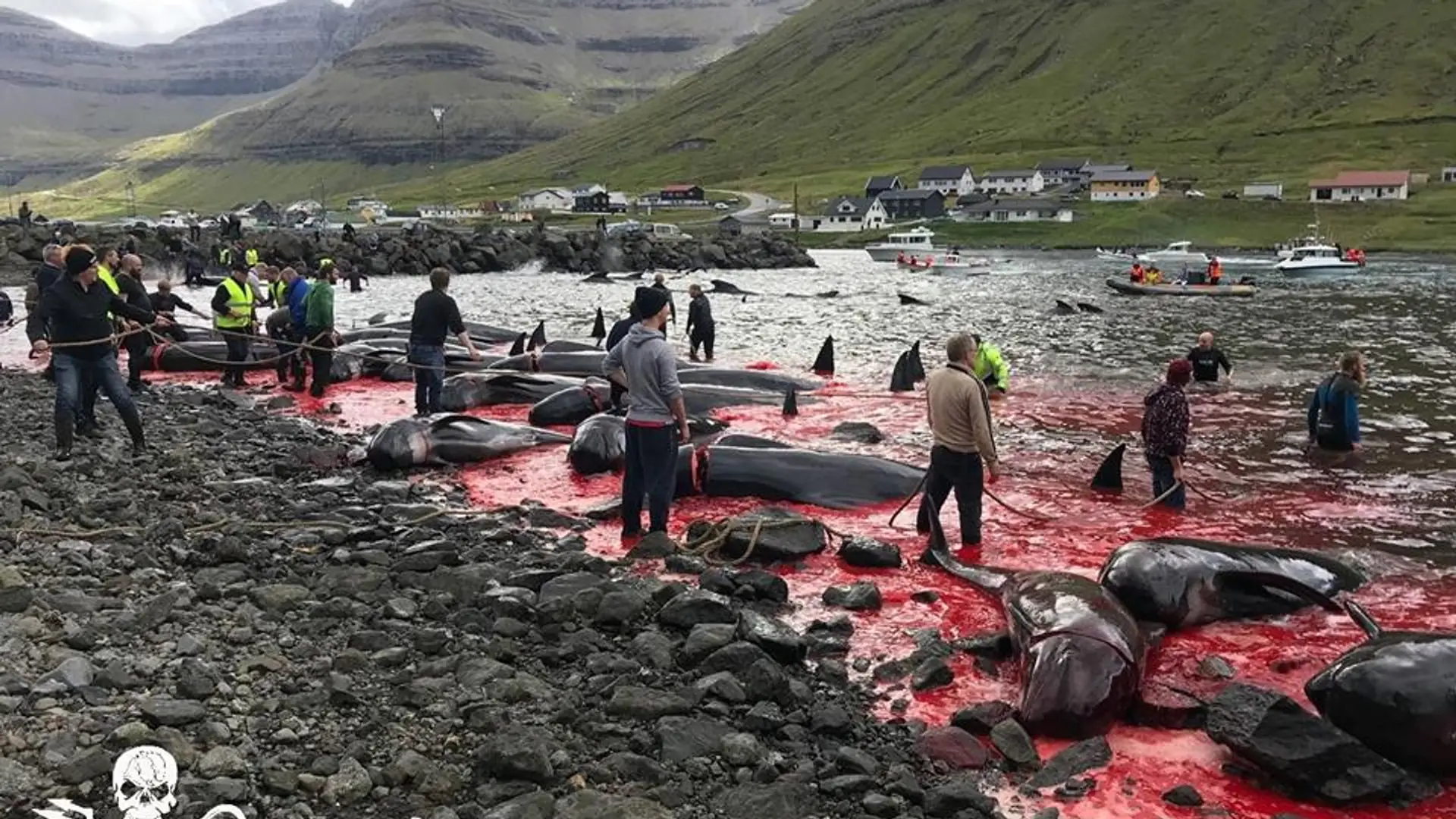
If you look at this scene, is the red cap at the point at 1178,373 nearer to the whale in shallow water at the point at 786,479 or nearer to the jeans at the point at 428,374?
the whale in shallow water at the point at 786,479

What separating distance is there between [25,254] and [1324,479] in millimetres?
66456

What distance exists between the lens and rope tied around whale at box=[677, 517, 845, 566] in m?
11.9

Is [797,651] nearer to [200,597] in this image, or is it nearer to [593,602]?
[593,602]

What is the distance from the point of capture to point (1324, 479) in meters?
16.8

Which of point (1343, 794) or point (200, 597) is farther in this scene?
point (200, 597)

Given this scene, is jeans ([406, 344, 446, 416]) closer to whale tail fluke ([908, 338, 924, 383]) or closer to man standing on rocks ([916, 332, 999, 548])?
man standing on rocks ([916, 332, 999, 548])

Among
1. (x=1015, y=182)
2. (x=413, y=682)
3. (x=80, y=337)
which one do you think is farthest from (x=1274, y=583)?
(x=1015, y=182)

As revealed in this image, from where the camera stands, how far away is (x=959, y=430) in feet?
39.2

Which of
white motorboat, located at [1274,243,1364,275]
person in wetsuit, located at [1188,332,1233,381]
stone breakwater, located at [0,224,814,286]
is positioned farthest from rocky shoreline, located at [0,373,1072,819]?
white motorboat, located at [1274,243,1364,275]

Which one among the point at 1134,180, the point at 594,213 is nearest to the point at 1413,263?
the point at 1134,180

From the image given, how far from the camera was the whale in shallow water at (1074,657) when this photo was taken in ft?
25.8

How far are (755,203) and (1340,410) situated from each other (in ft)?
502

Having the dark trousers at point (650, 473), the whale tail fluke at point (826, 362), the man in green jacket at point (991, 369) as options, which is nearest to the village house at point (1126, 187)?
the whale tail fluke at point (826, 362)

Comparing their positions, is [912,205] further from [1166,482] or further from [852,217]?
[1166,482]
